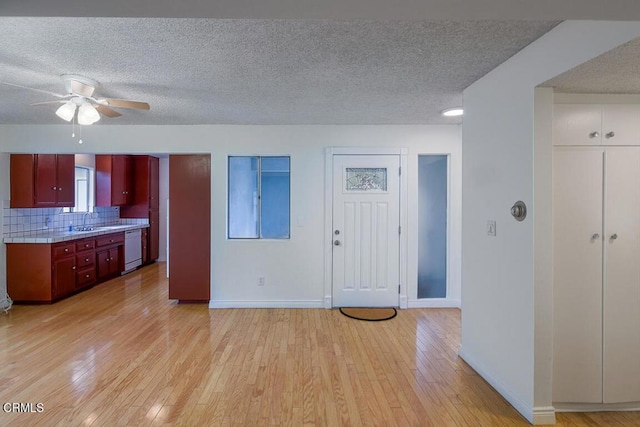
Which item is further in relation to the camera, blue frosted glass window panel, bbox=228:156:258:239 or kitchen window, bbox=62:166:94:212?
kitchen window, bbox=62:166:94:212

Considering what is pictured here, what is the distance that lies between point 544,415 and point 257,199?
3.49 m

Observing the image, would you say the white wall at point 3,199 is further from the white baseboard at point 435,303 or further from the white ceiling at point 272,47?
the white baseboard at point 435,303

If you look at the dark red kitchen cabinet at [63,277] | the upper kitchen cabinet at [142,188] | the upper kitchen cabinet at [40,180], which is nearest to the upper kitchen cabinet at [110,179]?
the upper kitchen cabinet at [142,188]

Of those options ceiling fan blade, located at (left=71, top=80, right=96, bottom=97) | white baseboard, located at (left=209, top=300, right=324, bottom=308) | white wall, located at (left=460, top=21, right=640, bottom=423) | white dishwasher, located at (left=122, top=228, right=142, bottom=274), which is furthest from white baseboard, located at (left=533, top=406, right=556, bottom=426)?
white dishwasher, located at (left=122, top=228, right=142, bottom=274)

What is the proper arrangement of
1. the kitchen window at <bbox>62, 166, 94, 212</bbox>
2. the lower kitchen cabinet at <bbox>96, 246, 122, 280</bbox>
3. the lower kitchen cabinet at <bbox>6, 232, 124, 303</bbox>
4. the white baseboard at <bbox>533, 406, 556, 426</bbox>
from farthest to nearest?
the kitchen window at <bbox>62, 166, 94, 212</bbox> → the lower kitchen cabinet at <bbox>96, 246, 122, 280</bbox> → the lower kitchen cabinet at <bbox>6, 232, 124, 303</bbox> → the white baseboard at <bbox>533, 406, 556, 426</bbox>

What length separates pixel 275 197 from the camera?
426 centimetres

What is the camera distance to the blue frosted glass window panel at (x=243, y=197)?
13.9ft

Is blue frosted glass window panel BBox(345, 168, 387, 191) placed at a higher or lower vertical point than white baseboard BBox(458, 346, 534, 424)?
higher

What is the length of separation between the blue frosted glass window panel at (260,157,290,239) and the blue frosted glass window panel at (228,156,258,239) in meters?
0.11

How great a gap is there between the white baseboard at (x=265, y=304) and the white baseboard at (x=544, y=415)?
2515mm

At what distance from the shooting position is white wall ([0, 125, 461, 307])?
405cm

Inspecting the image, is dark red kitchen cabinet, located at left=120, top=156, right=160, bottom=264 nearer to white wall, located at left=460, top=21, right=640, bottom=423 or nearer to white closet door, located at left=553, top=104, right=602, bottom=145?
white wall, located at left=460, top=21, right=640, bottom=423

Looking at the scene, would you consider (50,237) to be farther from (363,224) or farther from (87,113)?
(363,224)

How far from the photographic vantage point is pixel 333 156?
162 inches
